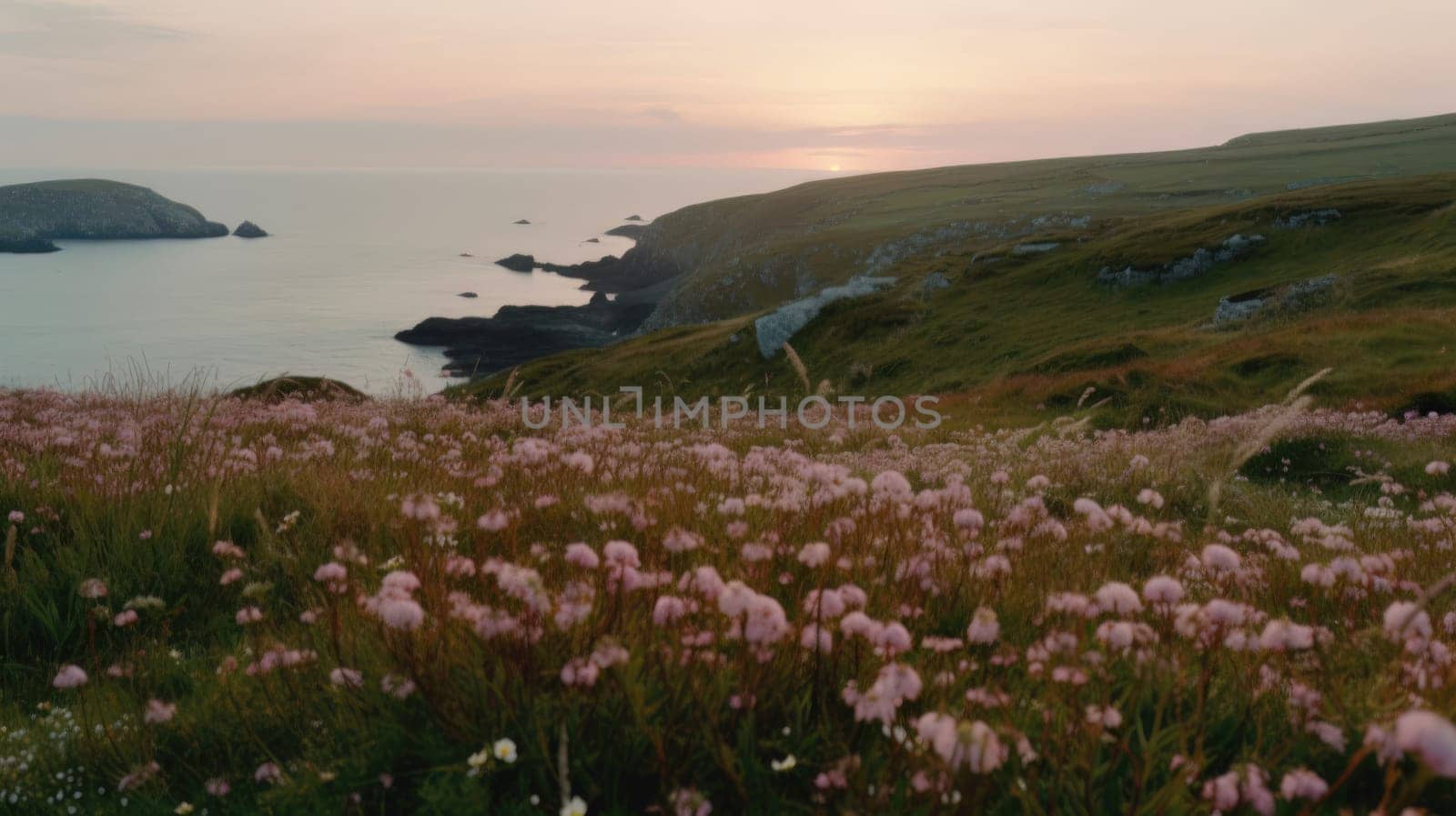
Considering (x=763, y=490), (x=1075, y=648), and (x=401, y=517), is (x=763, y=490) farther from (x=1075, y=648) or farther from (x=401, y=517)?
(x=1075, y=648)

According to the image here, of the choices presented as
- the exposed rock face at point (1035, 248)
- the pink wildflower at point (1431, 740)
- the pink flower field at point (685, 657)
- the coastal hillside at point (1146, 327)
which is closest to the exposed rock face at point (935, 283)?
the coastal hillside at point (1146, 327)

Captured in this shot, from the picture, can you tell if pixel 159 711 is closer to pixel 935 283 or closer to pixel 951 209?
pixel 935 283

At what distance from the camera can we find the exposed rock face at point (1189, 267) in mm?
49656

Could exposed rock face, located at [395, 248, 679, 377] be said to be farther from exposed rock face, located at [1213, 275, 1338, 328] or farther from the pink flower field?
the pink flower field

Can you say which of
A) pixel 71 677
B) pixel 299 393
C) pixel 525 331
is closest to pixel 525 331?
pixel 525 331

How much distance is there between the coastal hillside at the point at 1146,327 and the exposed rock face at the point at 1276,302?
0.49 ft

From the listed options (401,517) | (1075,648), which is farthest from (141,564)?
(1075,648)

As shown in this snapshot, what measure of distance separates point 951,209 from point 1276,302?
111m

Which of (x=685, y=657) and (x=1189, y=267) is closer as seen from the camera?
(x=685, y=657)

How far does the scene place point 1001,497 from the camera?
738 cm

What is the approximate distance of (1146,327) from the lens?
4209 cm

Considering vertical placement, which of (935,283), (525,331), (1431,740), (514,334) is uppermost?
(935,283)

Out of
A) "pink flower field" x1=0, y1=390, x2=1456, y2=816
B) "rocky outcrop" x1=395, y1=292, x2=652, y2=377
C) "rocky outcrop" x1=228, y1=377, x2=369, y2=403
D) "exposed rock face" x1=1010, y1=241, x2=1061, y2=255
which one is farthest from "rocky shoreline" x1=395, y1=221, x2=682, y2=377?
"pink flower field" x1=0, y1=390, x2=1456, y2=816

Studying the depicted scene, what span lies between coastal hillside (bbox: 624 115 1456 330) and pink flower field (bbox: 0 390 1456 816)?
2810 inches
